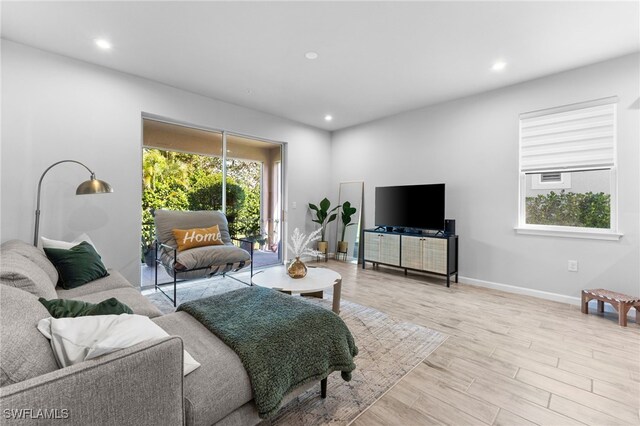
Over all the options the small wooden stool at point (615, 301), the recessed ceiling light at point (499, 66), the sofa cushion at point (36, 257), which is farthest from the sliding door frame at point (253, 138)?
the small wooden stool at point (615, 301)

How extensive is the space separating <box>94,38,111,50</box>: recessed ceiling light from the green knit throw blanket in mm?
2702

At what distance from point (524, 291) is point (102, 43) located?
5.34m

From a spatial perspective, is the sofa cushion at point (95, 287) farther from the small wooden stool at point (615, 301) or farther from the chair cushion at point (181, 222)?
the small wooden stool at point (615, 301)

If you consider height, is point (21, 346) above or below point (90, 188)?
below

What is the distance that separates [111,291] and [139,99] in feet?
8.24

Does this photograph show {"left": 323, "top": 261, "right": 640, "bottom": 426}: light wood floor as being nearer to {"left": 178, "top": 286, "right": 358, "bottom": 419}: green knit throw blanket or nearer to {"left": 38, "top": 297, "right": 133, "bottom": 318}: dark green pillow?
{"left": 178, "top": 286, "right": 358, "bottom": 419}: green knit throw blanket

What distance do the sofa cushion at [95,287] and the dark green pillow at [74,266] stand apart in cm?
5

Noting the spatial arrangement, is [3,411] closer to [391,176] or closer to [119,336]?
[119,336]

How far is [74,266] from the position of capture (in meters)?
2.28

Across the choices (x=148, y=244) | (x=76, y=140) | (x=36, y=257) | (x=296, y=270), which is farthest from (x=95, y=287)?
(x=76, y=140)

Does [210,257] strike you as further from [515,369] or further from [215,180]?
[515,369]

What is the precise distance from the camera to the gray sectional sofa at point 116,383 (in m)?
0.75

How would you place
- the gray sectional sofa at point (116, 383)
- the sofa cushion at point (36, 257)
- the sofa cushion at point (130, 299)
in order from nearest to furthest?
the gray sectional sofa at point (116, 383), the sofa cushion at point (130, 299), the sofa cushion at point (36, 257)

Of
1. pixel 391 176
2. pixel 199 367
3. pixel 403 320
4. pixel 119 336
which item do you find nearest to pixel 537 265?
pixel 403 320
